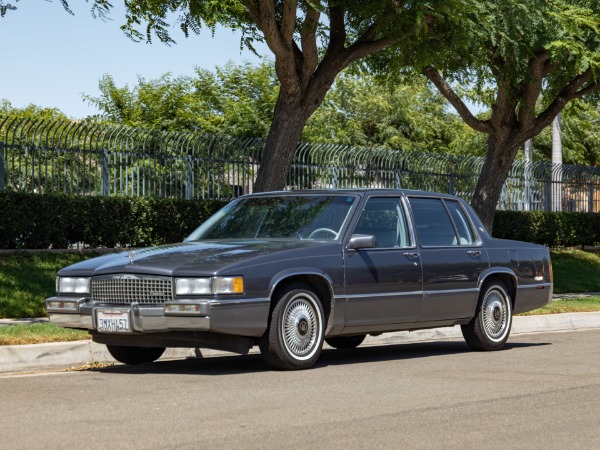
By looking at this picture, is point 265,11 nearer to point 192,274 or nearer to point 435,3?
point 435,3

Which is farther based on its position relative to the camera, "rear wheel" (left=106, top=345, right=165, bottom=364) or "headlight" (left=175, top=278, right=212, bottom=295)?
"rear wheel" (left=106, top=345, right=165, bottom=364)

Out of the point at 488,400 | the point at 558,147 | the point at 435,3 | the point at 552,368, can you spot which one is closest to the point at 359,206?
the point at 552,368

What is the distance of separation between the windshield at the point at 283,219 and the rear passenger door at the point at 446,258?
1049 mm

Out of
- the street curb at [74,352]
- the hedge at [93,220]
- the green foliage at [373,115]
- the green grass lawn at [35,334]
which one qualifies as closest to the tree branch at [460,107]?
the hedge at [93,220]

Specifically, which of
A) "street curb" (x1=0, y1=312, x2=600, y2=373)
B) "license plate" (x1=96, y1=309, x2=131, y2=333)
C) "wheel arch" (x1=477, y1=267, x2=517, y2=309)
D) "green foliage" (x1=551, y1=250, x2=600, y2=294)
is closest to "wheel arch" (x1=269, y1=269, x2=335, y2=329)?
"license plate" (x1=96, y1=309, x2=131, y2=333)

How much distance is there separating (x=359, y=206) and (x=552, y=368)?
7.86 ft

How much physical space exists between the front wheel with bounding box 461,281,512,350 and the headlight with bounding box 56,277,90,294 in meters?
4.29

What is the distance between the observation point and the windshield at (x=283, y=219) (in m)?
10.6

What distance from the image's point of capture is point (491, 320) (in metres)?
12.0

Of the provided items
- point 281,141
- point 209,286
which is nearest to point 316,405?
point 209,286

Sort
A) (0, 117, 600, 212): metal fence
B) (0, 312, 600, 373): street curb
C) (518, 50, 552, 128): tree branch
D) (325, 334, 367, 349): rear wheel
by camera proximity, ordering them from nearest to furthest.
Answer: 1. (0, 312, 600, 373): street curb
2. (325, 334, 367, 349): rear wheel
3. (0, 117, 600, 212): metal fence
4. (518, 50, 552, 128): tree branch

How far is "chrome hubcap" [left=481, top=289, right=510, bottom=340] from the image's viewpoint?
1197 centimetres

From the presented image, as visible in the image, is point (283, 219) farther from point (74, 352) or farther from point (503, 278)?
point (503, 278)

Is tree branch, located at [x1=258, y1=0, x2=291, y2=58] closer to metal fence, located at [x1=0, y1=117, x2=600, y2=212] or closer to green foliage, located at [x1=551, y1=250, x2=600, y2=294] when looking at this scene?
metal fence, located at [x1=0, y1=117, x2=600, y2=212]
